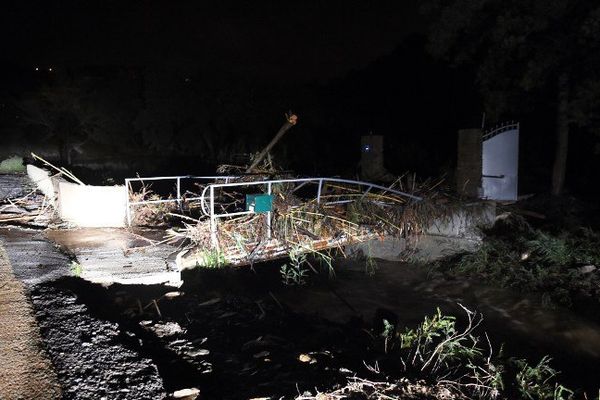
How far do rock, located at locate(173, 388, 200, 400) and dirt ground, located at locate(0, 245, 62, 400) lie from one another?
0.84 metres

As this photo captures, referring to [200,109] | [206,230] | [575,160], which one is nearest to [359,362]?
[206,230]

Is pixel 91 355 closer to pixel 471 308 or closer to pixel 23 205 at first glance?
pixel 471 308

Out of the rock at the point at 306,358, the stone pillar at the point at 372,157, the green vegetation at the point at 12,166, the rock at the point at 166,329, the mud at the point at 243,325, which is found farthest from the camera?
the green vegetation at the point at 12,166

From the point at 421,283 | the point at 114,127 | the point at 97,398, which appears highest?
the point at 114,127

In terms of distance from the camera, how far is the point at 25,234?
29.1 ft

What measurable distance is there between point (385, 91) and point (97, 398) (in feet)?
88.3

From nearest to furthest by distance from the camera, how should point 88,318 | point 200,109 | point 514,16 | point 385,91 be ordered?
point 88,318 → point 514,16 → point 385,91 → point 200,109

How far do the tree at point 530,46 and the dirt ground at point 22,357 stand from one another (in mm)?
11977

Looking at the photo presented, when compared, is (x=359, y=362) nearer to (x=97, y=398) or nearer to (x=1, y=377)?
(x=97, y=398)

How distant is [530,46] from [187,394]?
486 inches

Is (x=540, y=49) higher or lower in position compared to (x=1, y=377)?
higher

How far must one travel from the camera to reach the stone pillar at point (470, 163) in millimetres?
11641

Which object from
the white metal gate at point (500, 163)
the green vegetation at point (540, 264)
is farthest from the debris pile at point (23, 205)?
the white metal gate at point (500, 163)

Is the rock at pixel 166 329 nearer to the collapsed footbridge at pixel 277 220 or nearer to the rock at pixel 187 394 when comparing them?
the rock at pixel 187 394
